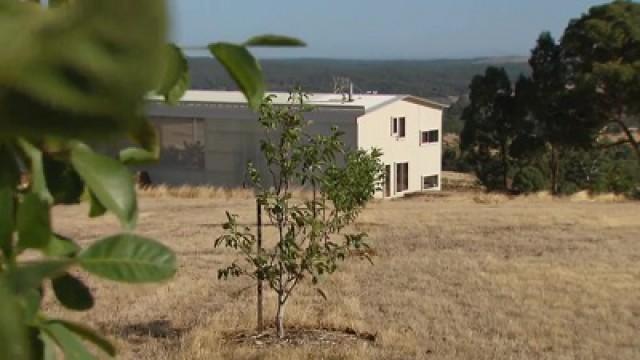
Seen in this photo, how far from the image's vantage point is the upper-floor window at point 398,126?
2898 cm

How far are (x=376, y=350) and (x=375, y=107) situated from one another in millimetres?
20990

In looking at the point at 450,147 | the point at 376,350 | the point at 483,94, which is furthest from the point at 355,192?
the point at 450,147

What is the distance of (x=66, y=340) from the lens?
2.11ft

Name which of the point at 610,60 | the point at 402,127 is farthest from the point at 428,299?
the point at 402,127

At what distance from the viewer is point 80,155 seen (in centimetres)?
52

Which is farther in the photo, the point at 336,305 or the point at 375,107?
the point at 375,107

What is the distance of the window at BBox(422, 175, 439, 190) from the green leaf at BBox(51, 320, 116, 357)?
31.3m

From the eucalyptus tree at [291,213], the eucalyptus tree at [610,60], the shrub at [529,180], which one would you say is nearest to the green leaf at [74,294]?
the eucalyptus tree at [291,213]

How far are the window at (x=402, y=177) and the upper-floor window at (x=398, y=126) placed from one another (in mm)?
1083

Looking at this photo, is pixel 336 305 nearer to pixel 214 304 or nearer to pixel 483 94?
pixel 214 304

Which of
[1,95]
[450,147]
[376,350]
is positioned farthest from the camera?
[450,147]

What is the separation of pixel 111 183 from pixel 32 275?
182 mm

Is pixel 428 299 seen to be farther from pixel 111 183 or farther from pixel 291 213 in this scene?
pixel 111 183

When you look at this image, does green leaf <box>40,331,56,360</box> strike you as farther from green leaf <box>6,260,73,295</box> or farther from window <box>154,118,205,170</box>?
window <box>154,118,205,170</box>
